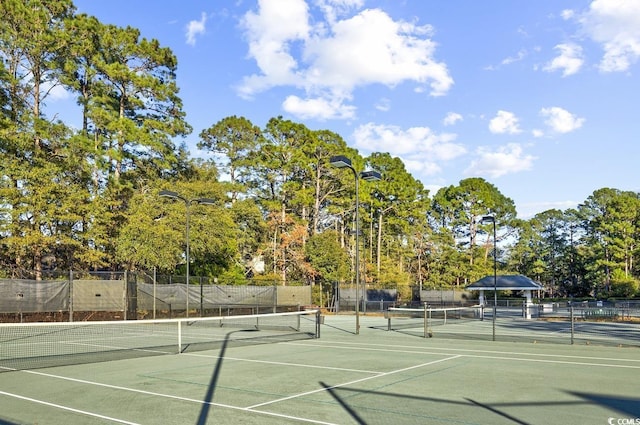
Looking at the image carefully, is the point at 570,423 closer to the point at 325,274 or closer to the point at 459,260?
the point at 325,274

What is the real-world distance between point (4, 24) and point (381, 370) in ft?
119

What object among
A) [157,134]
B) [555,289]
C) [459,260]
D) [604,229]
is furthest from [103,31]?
[555,289]

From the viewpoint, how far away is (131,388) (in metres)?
9.62

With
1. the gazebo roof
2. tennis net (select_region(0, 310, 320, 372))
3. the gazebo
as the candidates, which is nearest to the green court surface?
tennis net (select_region(0, 310, 320, 372))

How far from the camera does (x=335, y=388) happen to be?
964 cm

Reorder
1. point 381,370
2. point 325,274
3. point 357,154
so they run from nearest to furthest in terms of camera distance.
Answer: point 381,370 < point 325,274 < point 357,154

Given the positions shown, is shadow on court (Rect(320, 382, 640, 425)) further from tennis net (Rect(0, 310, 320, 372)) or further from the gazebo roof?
the gazebo roof

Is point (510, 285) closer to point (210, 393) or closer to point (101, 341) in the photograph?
point (101, 341)

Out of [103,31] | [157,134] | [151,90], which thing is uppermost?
[103,31]

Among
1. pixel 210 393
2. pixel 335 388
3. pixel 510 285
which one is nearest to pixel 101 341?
pixel 210 393

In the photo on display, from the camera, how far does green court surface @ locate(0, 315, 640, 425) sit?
24.7ft

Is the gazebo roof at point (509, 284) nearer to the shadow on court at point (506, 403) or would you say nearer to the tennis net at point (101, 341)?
the tennis net at point (101, 341)

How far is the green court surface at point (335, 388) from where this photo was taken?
7516mm

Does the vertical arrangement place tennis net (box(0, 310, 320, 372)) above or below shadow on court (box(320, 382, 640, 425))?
below
